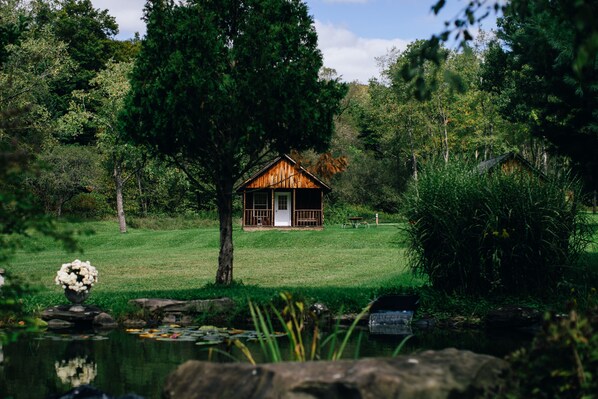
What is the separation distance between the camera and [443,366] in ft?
15.5

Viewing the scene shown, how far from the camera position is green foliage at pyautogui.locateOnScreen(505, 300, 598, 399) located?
435cm

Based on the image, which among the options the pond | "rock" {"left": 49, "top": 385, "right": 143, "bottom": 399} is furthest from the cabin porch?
"rock" {"left": 49, "top": 385, "right": 143, "bottom": 399}

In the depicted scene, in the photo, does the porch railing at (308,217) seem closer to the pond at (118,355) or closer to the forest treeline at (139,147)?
the forest treeline at (139,147)

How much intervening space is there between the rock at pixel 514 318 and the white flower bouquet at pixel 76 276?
724cm

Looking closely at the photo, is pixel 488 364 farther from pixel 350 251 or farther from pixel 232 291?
pixel 350 251

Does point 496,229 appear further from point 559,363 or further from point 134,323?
point 559,363

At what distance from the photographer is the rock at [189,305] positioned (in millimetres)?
13828

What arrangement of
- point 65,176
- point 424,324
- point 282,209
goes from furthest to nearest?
point 282,209 → point 65,176 → point 424,324

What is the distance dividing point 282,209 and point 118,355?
3481 centimetres

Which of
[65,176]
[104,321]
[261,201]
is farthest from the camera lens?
[261,201]

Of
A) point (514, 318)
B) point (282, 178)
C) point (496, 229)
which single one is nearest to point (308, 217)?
point (282, 178)

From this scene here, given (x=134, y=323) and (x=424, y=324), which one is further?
(x=134, y=323)

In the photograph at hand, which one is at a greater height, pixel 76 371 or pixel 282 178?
pixel 282 178

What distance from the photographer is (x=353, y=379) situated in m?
4.45
